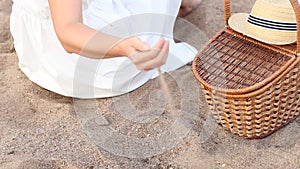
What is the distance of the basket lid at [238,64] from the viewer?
1192 mm

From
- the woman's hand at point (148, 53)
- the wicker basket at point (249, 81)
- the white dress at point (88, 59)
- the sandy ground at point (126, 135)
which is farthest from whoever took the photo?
the white dress at point (88, 59)

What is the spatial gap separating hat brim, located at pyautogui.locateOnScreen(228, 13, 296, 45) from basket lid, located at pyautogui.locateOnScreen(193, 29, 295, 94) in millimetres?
16

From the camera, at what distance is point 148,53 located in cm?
103

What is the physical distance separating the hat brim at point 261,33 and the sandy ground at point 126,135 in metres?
0.24

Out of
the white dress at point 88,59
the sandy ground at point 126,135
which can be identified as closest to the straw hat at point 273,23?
the sandy ground at point 126,135

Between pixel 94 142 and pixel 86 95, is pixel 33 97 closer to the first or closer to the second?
pixel 86 95

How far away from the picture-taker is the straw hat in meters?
1.23

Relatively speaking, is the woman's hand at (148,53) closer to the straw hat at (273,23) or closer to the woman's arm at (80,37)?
the woman's arm at (80,37)

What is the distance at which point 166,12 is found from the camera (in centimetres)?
163

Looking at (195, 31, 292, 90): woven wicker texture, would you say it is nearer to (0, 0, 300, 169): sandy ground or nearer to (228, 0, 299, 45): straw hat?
(228, 0, 299, 45): straw hat


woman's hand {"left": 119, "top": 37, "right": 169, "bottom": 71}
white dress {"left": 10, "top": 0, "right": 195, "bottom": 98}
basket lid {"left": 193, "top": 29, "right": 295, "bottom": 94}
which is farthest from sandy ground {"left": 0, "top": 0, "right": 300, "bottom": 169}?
woman's hand {"left": 119, "top": 37, "right": 169, "bottom": 71}

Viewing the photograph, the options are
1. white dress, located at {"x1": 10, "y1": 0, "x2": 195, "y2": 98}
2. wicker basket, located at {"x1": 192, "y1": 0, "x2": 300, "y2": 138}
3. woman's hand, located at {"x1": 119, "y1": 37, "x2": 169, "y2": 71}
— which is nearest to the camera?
woman's hand, located at {"x1": 119, "y1": 37, "x2": 169, "y2": 71}

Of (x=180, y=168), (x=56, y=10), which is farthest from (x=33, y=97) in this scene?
(x=180, y=168)

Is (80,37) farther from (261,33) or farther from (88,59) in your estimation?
(261,33)
